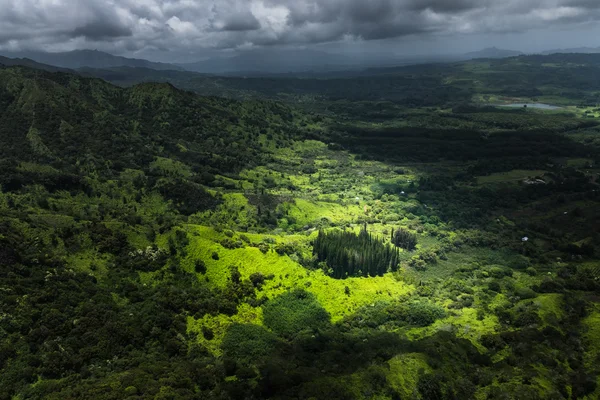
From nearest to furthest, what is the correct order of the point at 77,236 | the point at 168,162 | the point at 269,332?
1. the point at 269,332
2. the point at 77,236
3. the point at 168,162

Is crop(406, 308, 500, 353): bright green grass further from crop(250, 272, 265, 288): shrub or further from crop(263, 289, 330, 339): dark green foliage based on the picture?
crop(250, 272, 265, 288): shrub

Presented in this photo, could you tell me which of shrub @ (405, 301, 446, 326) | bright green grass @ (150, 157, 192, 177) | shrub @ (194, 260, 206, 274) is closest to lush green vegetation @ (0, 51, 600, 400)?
shrub @ (194, 260, 206, 274)

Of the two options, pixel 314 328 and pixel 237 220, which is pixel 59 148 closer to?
pixel 237 220

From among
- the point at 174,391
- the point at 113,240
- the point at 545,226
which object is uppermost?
the point at 113,240

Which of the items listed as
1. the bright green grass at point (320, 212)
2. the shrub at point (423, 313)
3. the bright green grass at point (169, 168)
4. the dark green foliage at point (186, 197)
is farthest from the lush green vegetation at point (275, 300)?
Result: the bright green grass at point (169, 168)

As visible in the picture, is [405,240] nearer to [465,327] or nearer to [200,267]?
[465,327]

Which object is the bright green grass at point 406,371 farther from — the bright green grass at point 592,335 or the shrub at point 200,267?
the shrub at point 200,267

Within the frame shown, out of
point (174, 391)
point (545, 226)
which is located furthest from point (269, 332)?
point (545, 226)
